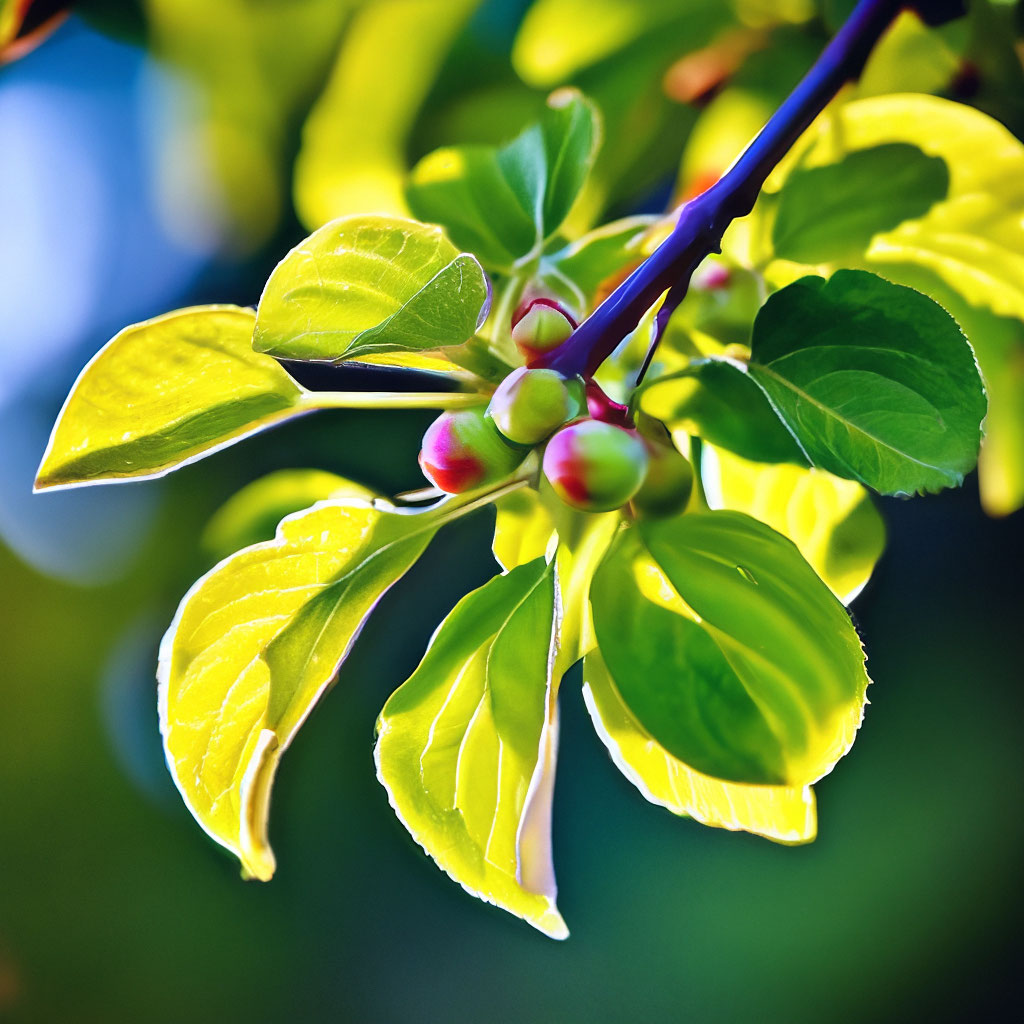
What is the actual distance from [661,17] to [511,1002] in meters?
0.59

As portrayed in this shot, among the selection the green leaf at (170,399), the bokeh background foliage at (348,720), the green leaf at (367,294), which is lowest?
the bokeh background foliage at (348,720)

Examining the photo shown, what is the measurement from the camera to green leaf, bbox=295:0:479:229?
428mm

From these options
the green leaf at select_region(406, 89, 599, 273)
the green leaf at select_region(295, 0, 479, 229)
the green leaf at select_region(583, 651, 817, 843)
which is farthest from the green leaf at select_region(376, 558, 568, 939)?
the green leaf at select_region(295, 0, 479, 229)

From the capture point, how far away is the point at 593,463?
189mm

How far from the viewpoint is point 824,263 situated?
0.29 meters

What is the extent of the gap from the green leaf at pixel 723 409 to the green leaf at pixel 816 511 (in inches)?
2.6

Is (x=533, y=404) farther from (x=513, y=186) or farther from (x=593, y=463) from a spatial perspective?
(x=513, y=186)

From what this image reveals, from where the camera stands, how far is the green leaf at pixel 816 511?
0.30 meters

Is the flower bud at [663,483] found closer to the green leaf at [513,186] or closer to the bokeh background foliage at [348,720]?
the green leaf at [513,186]

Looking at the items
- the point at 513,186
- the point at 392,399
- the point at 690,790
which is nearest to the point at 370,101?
the point at 513,186

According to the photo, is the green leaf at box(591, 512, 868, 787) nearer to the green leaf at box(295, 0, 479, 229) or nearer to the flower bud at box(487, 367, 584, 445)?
the flower bud at box(487, 367, 584, 445)

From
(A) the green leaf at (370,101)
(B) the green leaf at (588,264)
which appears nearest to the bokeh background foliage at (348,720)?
(A) the green leaf at (370,101)

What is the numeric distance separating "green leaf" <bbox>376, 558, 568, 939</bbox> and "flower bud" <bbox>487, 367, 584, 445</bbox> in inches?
1.8

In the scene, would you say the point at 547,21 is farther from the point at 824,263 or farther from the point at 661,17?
the point at 824,263
